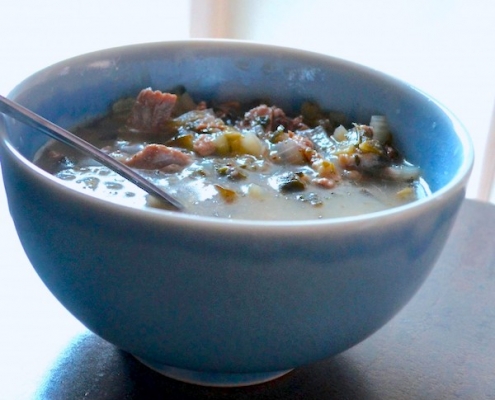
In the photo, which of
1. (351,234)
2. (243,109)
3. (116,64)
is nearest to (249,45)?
(243,109)

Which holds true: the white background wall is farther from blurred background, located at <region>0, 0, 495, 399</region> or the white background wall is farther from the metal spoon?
the metal spoon

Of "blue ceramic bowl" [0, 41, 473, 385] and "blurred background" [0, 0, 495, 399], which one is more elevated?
"blue ceramic bowl" [0, 41, 473, 385]

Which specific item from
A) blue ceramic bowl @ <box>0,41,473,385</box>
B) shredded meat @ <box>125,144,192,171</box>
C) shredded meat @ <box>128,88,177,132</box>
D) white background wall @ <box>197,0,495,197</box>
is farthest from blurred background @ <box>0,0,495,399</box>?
blue ceramic bowl @ <box>0,41,473,385</box>

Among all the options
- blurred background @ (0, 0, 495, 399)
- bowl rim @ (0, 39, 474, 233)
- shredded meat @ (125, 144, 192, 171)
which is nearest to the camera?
bowl rim @ (0, 39, 474, 233)

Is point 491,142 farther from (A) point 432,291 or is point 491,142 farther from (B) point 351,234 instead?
(B) point 351,234

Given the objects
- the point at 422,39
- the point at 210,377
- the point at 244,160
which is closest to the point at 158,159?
the point at 244,160

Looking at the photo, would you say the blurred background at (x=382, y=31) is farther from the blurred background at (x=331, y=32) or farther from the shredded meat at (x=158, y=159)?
the shredded meat at (x=158, y=159)
